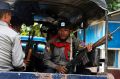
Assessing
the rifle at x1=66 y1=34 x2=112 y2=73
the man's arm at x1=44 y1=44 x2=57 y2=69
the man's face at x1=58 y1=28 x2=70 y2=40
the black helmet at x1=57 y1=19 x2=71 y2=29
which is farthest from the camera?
the black helmet at x1=57 y1=19 x2=71 y2=29

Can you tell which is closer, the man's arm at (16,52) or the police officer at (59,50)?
the man's arm at (16,52)

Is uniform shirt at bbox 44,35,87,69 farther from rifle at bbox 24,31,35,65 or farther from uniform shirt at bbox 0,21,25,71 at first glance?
uniform shirt at bbox 0,21,25,71

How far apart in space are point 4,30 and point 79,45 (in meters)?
1.96

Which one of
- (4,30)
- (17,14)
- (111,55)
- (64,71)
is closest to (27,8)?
(17,14)

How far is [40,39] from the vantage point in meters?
9.10

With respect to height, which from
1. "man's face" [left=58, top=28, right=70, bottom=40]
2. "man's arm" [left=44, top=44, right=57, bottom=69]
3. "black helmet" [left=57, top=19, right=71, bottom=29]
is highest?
"black helmet" [left=57, top=19, right=71, bottom=29]

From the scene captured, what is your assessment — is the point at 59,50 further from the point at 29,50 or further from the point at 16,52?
the point at 16,52

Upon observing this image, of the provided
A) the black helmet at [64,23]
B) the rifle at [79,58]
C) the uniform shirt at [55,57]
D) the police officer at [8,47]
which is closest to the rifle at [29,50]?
the uniform shirt at [55,57]

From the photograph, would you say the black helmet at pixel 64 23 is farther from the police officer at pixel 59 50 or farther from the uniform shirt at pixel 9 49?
the uniform shirt at pixel 9 49

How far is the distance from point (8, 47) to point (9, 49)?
33mm

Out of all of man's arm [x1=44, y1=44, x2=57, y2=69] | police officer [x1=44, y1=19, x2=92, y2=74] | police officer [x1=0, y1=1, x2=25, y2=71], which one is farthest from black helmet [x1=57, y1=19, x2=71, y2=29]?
police officer [x1=0, y1=1, x2=25, y2=71]

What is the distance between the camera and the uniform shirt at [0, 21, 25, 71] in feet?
19.5

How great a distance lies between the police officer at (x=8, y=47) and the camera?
5.95 metres

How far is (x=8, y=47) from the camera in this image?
5992mm
